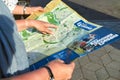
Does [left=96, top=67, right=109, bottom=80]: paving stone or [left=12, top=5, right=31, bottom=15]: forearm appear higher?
[left=12, top=5, right=31, bottom=15]: forearm

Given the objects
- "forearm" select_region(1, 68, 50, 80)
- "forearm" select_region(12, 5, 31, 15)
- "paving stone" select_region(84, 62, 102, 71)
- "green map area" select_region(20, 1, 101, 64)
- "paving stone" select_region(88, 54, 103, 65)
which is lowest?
"paving stone" select_region(88, 54, 103, 65)

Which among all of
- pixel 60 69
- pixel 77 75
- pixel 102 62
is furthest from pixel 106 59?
pixel 60 69

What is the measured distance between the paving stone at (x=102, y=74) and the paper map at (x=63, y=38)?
2.04 meters

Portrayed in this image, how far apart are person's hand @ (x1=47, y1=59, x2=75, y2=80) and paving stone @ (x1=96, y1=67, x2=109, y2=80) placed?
2428 mm

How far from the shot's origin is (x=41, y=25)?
1.99 m

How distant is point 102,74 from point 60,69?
2.57 meters

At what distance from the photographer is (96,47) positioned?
1.67 metres

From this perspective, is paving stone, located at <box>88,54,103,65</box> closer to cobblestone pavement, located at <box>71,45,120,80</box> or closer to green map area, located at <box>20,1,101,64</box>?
cobblestone pavement, located at <box>71,45,120,80</box>

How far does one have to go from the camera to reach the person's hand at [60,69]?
154cm

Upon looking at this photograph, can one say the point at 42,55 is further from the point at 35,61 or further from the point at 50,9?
the point at 50,9

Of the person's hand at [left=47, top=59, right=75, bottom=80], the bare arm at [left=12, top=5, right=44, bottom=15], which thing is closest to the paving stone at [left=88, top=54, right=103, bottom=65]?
the bare arm at [left=12, top=5, right=44, bottom=15]

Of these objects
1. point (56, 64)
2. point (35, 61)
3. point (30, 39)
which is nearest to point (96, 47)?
point (56, 64)

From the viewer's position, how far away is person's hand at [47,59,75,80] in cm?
154

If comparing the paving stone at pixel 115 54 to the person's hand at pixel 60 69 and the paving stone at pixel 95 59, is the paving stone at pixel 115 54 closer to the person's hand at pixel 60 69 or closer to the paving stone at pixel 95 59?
the paving stone at pixel 95 59
